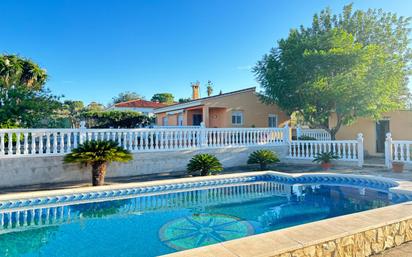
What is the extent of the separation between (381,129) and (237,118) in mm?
10446

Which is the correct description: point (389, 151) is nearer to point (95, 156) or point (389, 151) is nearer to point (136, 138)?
point (136, 138)

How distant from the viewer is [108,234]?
5973 mm

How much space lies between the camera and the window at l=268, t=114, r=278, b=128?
926 inches

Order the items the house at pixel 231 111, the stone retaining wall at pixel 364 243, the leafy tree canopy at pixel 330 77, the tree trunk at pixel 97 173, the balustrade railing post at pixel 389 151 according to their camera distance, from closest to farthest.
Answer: the stone retaining wall at pixel 364 243, the tree trunk at pixel 97 173, the balustrade railing post at pixel 389 151, the leafy tree canopy at pixel 330 77, the house at pixel 231 111

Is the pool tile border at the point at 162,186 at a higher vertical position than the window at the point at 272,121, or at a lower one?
lower

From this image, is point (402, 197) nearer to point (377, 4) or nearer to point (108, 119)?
point (377, 4)

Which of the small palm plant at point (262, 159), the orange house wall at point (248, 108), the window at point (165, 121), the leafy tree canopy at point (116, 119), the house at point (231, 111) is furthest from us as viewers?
the window at point (165, 121)

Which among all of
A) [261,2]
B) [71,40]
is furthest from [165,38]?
[261,2]

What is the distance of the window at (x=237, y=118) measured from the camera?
21.7 meters

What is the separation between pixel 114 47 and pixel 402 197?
76.8 ft

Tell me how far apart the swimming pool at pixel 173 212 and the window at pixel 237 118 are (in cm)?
1072

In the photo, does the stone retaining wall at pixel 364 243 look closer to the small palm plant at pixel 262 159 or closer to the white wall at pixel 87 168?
the small palm plant at pixel 262 159

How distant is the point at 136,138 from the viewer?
12125mm

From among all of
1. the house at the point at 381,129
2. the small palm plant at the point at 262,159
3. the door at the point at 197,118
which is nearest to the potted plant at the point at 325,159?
the small palm plant at the point at 262,159
